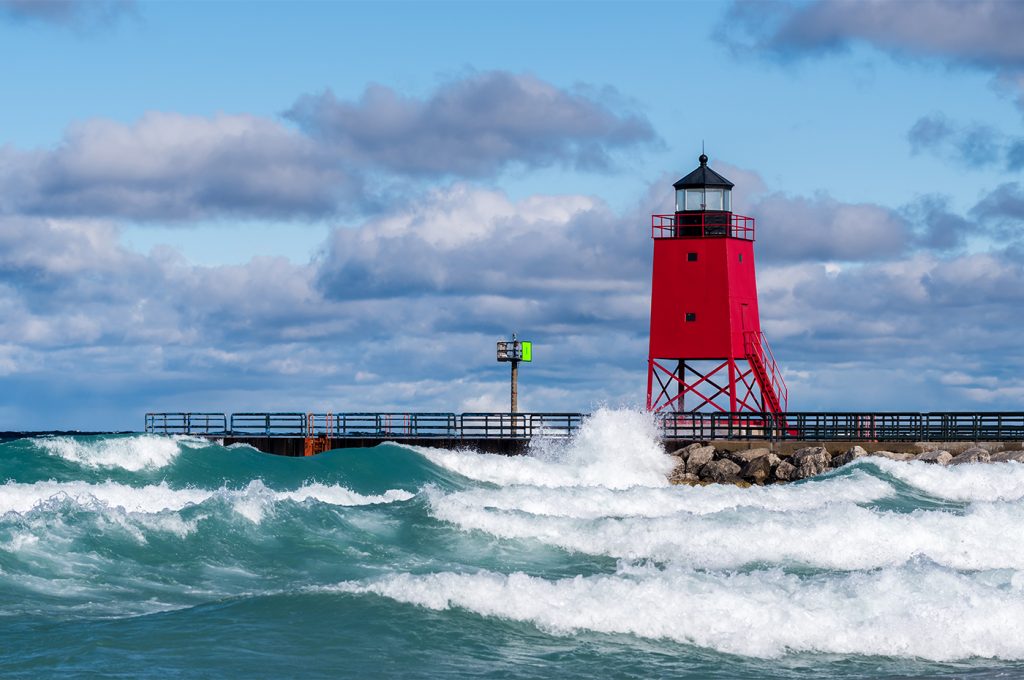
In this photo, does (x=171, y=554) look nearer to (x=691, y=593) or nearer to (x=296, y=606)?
(x=296, y=606)

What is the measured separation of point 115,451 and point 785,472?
51.3ft

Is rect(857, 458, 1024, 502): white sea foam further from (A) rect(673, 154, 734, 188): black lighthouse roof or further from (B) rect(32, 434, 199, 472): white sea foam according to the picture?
(B) rect(32, 434, 199, 472): white sea foam

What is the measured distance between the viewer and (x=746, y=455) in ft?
103

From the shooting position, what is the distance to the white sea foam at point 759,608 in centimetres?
1130

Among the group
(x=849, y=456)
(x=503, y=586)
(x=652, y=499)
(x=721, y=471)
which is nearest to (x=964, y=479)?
(x=849, y=456)

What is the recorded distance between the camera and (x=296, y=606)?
38.1 ft

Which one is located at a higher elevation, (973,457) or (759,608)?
(973,457)

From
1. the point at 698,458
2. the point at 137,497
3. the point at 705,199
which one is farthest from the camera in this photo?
the point at 705,199

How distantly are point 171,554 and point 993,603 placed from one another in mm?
9077

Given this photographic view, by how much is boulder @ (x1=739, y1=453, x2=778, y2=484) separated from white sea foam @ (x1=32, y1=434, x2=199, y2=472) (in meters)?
13.5

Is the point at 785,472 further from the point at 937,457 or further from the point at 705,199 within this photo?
the point at 705,199

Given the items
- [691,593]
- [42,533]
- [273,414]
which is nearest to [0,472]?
[273,414]

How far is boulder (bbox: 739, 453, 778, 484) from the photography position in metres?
30.4

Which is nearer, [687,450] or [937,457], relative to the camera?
[937,457]
